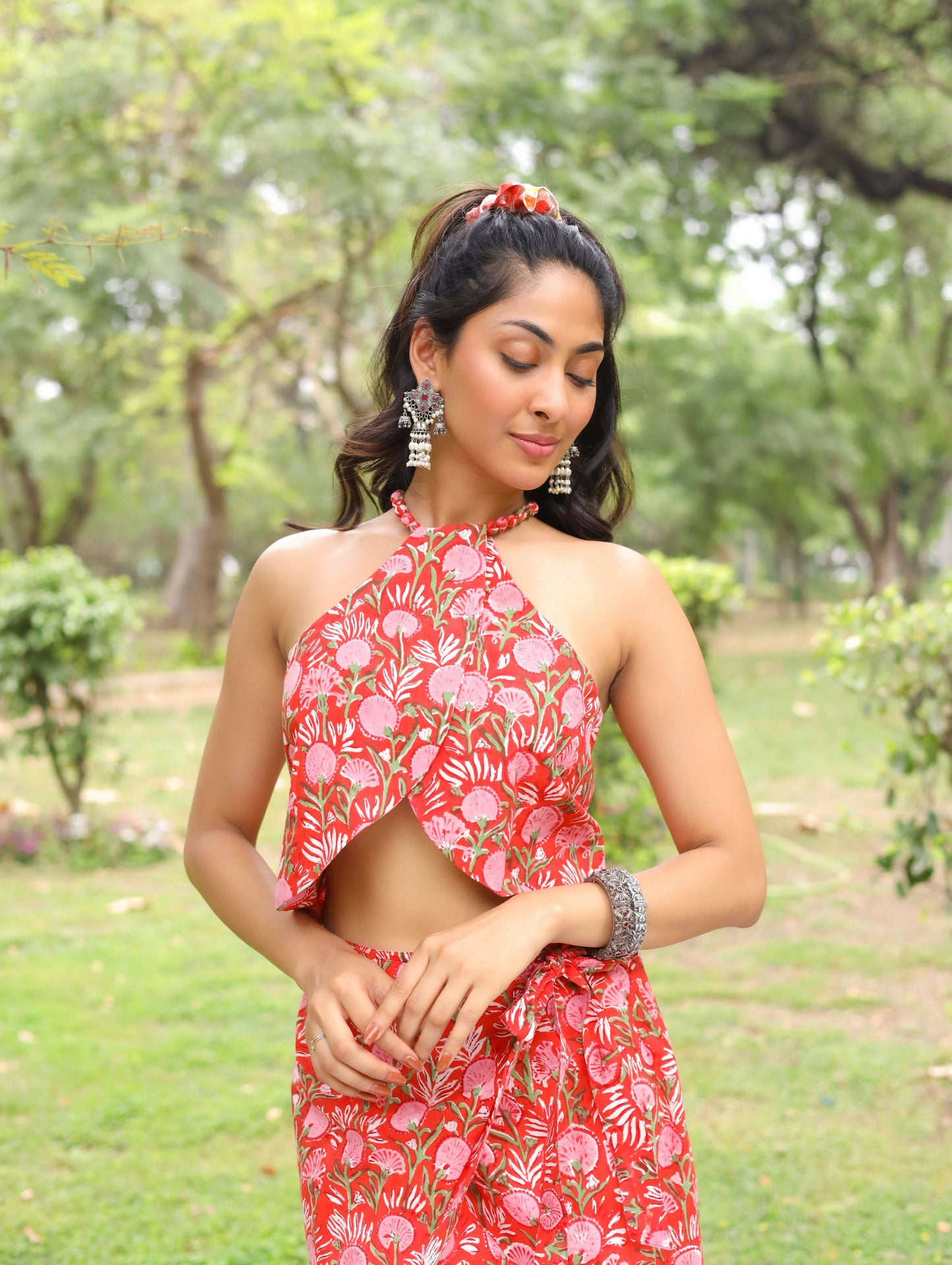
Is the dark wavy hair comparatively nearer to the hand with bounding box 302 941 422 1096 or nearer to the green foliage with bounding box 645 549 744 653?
the hand with bounding box 302 941 422 1096

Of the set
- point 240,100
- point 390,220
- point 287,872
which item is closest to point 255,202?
point 240,100

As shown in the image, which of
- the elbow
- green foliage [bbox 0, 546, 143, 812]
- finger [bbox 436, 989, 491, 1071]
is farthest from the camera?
green foliage [bbox 0, 546, 143, 812]

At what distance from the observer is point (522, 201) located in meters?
1.75

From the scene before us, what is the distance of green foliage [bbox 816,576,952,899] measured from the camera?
425cm

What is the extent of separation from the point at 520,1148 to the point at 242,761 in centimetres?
66

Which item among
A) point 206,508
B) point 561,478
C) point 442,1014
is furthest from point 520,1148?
point 206,508

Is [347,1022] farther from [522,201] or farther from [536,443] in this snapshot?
[522,201]

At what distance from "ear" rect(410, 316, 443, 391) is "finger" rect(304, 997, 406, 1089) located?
2.81ft

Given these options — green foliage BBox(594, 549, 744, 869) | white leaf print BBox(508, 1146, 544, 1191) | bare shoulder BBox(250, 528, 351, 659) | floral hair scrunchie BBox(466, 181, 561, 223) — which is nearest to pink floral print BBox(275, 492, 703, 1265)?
white leaf print BBox(508, 1146, 544, 1191)

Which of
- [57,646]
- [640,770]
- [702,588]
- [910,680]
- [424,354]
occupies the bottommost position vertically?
[640,770]

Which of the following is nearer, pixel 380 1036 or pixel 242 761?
pixel 380 1036

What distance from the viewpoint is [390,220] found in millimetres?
12203

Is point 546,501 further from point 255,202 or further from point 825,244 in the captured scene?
point 825,244

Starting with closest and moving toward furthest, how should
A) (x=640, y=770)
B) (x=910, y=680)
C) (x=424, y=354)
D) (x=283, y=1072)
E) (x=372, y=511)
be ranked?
1. (x=424, y=354)
2. (x=372, y=511)
3. (x=910, y=680)
4. (x=283, y=1072)
5. (x=640, y=770)
